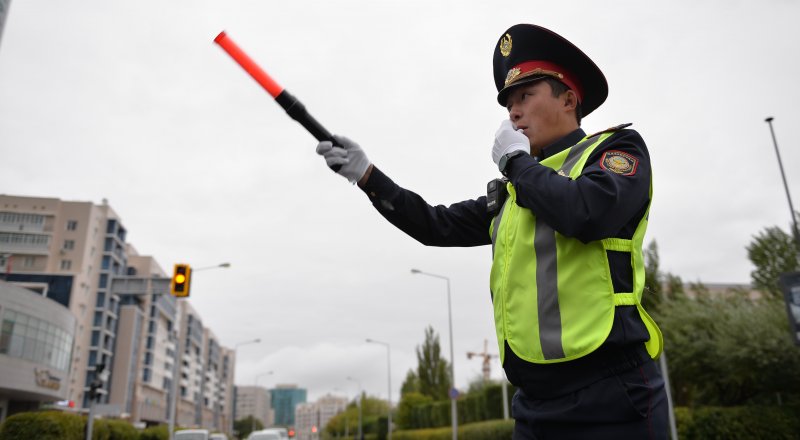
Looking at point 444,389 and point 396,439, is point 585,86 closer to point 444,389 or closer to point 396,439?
point 396,439

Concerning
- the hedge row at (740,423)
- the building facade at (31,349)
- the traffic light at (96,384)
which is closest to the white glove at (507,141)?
the traffic light at (96,384)

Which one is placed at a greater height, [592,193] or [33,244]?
[33,244]

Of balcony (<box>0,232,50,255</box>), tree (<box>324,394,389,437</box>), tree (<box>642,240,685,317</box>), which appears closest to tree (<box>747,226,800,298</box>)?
tree (<box>642,240,685,317</box>)

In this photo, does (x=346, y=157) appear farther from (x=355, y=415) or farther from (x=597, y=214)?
(x=355, y=415)

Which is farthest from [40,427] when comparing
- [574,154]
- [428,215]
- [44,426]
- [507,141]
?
[574,154]

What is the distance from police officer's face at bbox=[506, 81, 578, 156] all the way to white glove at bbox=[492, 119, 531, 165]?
0.12 metres

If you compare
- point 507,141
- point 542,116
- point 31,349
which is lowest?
point 507,141

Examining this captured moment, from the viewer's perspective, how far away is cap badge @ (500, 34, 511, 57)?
2529mm

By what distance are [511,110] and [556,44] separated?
298 mm

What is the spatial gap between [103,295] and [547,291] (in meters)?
90.6

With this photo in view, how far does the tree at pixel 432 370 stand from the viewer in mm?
54812

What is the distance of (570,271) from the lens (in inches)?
76.5

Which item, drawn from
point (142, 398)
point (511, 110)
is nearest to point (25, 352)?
point (511, 110)

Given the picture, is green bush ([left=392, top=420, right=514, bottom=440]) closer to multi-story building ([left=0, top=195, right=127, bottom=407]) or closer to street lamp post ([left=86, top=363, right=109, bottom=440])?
street lamp post ([left=86, top=363, right=109, bottom=440])
